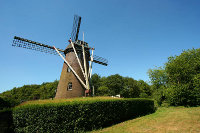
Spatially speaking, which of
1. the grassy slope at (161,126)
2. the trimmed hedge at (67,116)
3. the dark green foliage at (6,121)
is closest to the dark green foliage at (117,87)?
the trimmed hedge at (67,116)

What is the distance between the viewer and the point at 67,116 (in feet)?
24.1

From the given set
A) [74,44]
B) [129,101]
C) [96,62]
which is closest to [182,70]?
[129,101]

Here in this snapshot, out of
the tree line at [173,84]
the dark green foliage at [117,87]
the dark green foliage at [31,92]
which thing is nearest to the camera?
the tree line at [173,84]

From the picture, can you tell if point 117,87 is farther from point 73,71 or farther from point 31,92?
point 31,92

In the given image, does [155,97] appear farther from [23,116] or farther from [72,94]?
[23,116]

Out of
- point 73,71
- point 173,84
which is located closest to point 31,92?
point 73,71

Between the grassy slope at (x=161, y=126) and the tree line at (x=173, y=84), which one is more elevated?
the tree line at (x=173, y=84)

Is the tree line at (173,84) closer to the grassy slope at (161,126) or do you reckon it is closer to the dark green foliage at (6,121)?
the dark green foliage at (6,121)

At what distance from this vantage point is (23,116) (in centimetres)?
648

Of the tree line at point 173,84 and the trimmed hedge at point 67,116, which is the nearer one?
the trimmed hedge at point 67,116

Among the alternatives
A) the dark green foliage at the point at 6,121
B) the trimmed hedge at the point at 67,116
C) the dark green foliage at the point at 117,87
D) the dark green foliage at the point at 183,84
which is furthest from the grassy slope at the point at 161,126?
the dark green foliage at the point at 117,87

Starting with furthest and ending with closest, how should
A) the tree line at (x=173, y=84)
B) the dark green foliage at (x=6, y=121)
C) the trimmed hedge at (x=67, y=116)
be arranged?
1. the tree line at (x=173, y=84)
2. the trimmed hedge at (x=67, y=116)
3. the dark green foliage at (x=6, y=121)

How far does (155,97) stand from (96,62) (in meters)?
18.7

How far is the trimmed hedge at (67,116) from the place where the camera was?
646 cm
